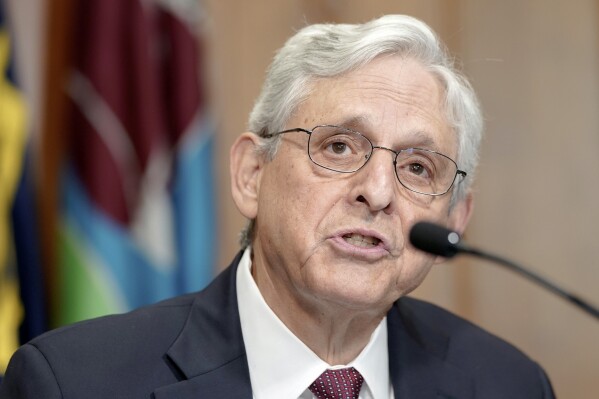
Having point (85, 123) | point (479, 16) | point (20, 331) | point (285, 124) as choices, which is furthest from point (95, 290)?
point (479, 16)

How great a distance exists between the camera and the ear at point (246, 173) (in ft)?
7.42

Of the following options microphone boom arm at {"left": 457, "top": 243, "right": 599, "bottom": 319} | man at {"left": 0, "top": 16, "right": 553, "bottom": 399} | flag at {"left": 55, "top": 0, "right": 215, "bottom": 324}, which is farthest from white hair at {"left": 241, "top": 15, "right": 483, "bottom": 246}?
flag at {"left": 55, "top": 0, "right": 215, "bottom": 324}

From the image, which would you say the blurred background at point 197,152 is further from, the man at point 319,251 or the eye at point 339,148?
the eye at point 339,148

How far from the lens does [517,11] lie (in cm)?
396

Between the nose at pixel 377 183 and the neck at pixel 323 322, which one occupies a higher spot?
the nose at pixel 377 183

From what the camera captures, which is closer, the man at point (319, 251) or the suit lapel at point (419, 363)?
the man at point (319, 251)

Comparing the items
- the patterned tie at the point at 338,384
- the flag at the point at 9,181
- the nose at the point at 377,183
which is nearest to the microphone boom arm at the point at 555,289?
the nose at the point at 377,183

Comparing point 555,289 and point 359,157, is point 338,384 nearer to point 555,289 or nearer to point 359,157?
point 359,157

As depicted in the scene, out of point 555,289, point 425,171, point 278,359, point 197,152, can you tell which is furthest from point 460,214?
point 197,152

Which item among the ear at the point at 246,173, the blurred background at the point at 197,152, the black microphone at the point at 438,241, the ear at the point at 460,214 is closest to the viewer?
the black microphone at the point at 438,241

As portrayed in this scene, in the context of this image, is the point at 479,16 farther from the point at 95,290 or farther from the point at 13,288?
the point at 13,288

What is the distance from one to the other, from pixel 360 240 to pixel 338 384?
34cm

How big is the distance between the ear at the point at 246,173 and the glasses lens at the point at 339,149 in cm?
19

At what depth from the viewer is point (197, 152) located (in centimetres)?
354
